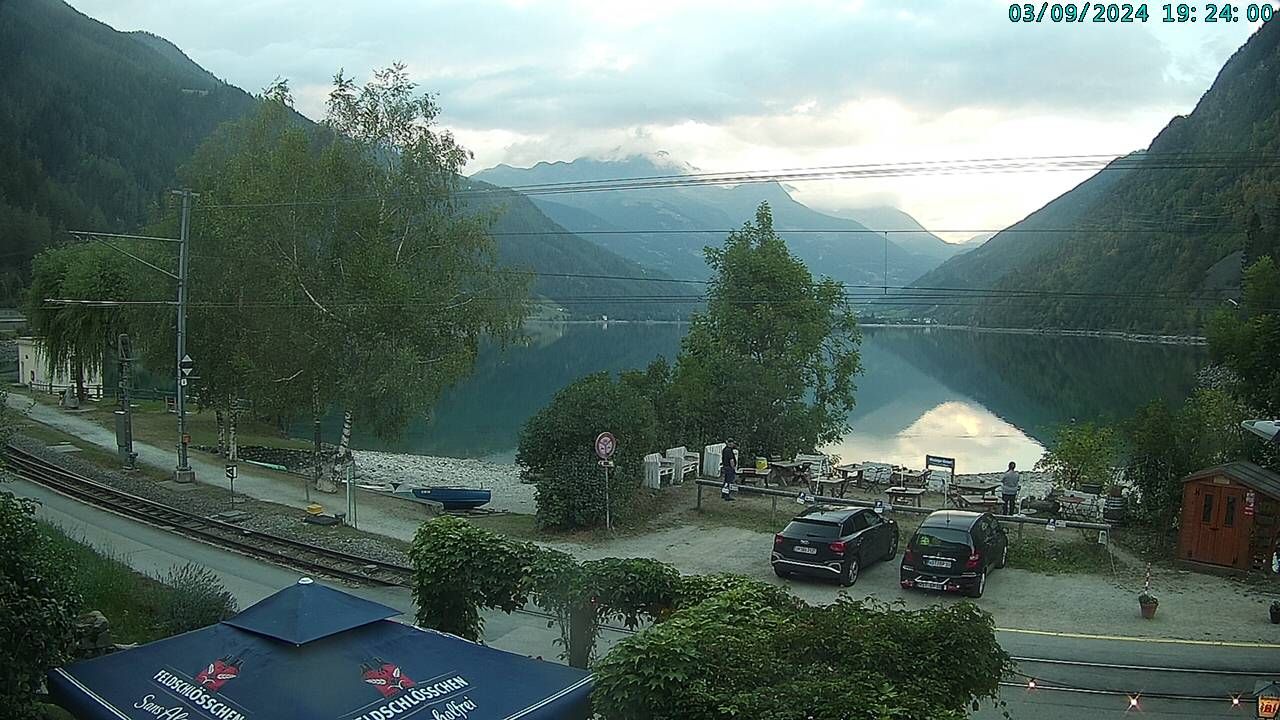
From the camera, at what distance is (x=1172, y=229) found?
334 feet

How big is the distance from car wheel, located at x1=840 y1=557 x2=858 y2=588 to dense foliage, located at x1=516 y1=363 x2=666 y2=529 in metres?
6.63

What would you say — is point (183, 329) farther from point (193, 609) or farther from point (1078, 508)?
point (1078, 508)

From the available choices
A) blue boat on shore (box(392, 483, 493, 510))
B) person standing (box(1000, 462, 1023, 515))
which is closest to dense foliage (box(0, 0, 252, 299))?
blue boat on shore (box(392, 483, 493, 510))

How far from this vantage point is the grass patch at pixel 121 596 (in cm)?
1189

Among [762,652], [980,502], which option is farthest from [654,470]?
[762,652]

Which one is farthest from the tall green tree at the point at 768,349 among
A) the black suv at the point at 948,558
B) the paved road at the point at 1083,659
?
the paved road at the point at 1083,659

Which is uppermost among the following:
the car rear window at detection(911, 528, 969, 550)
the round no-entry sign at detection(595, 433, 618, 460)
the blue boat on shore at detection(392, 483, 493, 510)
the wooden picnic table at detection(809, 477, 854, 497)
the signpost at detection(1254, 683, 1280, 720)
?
the signpost at detection(1254, 683, 1280, 720)

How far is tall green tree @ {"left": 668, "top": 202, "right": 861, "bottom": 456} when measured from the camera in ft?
105

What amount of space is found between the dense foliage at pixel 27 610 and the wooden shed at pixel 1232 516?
17.8m

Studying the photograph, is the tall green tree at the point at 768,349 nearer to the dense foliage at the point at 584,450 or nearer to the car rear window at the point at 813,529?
the dense foliage at the point at 584,450

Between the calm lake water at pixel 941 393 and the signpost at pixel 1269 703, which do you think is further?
the calm lake water at pixel 941 393

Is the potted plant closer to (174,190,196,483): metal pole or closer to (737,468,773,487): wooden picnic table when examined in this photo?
(737,468,773,487): wooden picnic table

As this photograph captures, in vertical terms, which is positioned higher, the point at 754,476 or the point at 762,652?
the point at 762,652

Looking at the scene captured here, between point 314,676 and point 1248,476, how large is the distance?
55.1 ft
